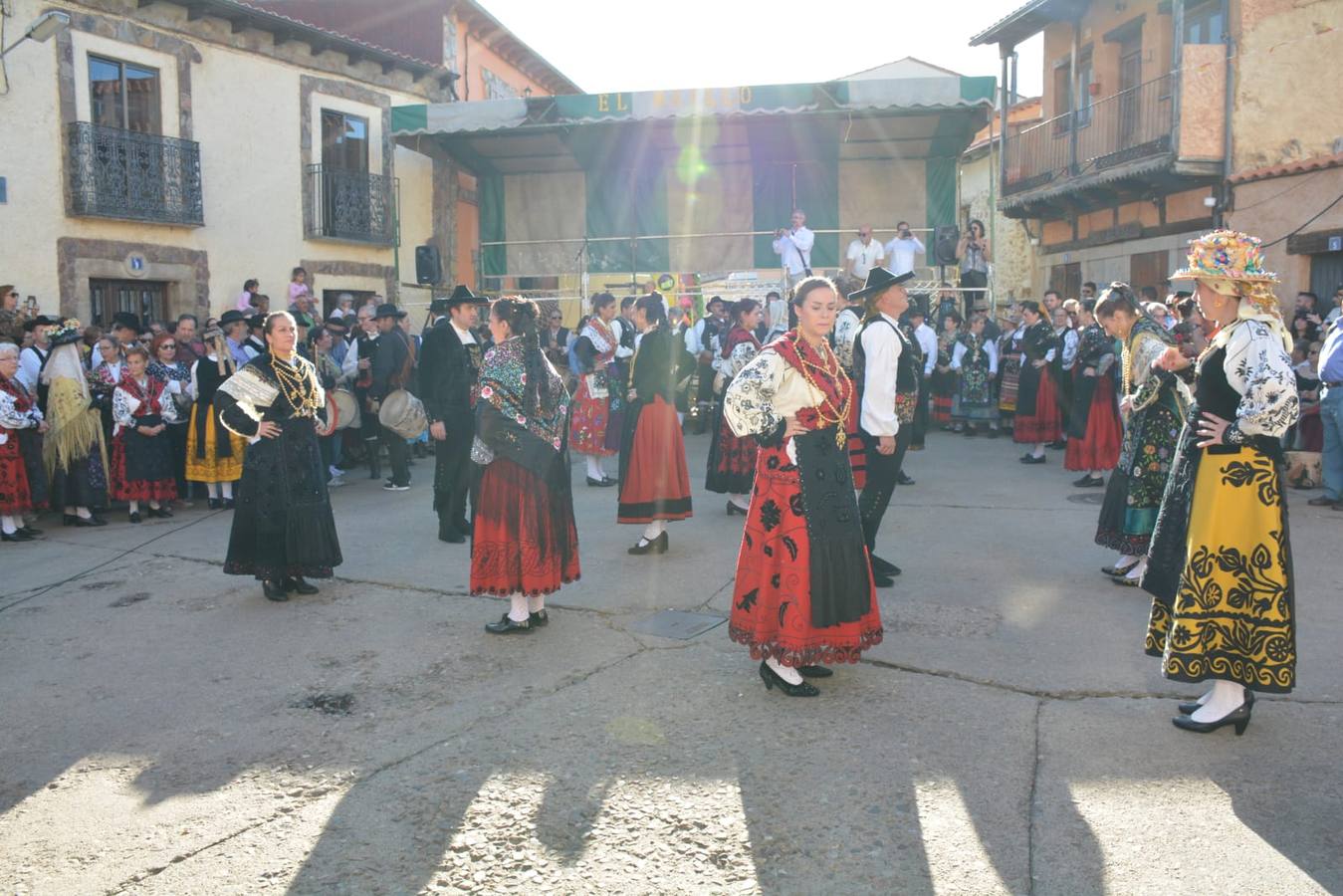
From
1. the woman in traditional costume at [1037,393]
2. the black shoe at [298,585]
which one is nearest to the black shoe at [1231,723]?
the black shoe at [298,585]

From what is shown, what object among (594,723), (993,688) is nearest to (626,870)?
(594,723)

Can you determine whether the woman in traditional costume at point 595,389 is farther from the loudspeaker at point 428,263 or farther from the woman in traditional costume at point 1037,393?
the loudspeaker at point 428,263

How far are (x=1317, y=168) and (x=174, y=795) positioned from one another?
15929 mm

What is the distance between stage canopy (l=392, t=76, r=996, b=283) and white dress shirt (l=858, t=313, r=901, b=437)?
42.1ft

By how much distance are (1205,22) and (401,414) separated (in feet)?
49.5

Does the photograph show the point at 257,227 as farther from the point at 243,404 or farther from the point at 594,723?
the point at 594,723

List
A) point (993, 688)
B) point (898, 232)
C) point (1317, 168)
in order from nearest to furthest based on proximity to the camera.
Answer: point (993, 688), point (1317, 168), point (898, 232)

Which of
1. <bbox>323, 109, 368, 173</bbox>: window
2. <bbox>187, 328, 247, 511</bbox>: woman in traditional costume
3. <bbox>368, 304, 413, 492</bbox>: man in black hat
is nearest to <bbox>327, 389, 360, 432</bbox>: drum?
<bbox>368, 304, 413, 492</bbox>: man in black hat

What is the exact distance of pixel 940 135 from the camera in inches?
729

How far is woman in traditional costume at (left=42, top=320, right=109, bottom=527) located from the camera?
9000 mm

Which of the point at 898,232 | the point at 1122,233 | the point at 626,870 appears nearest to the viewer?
the point at 626,870

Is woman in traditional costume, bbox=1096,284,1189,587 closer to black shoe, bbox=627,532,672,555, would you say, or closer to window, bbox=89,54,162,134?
black shoe, bbox=627,532,672,555

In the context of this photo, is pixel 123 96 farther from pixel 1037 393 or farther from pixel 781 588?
pixel 781 588

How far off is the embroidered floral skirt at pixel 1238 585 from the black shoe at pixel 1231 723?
0.13 meters
